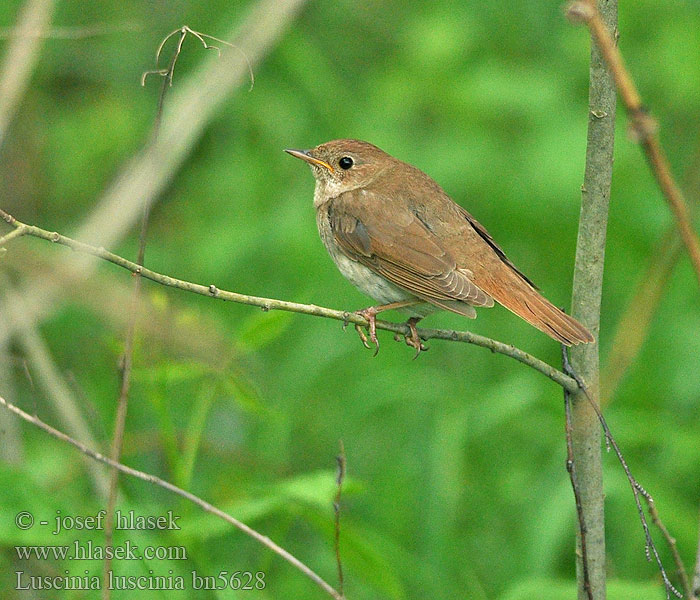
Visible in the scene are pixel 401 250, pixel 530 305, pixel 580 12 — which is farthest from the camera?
pixel 401 250

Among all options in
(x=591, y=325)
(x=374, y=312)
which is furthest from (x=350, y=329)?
(x=591, y=325)

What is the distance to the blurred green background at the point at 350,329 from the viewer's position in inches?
154

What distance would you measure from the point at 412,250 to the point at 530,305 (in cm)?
61

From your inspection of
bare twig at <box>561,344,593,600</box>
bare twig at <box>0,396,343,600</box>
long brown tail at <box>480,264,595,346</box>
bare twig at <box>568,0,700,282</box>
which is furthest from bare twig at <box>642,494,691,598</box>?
bare twig at <box>568,0,700,282</box>

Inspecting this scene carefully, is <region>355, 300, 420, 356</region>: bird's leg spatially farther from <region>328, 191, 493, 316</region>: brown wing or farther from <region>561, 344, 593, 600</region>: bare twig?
<region>561, 344, 593, 600</region>: bare twig

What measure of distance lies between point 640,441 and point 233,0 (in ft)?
15.6

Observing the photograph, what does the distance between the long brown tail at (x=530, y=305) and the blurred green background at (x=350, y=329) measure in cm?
86

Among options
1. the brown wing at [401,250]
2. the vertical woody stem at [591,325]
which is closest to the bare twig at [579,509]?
the vertical woody stem at [591,325]

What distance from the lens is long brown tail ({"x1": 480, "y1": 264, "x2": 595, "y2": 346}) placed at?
3.10 m

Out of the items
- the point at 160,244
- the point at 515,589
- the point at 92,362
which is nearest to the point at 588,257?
the point at 515,589

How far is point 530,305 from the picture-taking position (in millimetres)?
3828

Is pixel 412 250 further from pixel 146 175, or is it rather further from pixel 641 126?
pixel 641 126

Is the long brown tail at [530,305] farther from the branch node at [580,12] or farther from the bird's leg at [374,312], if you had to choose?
A: the branch node at [580,12]
